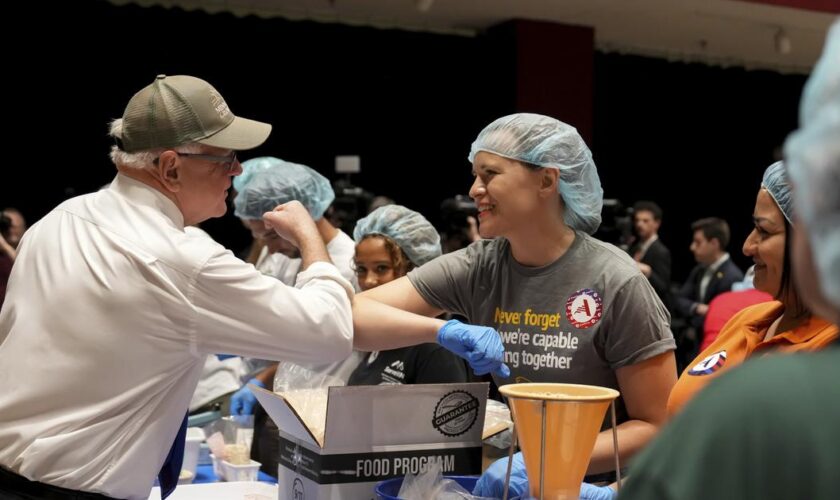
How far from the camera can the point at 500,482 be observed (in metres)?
1.56

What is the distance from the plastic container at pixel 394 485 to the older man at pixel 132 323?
205 millimetres

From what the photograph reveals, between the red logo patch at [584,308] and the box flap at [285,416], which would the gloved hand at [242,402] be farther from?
the red logo patch at [584,308]

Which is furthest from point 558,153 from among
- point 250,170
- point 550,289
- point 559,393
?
point 250,170

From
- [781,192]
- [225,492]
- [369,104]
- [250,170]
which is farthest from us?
[369,104]

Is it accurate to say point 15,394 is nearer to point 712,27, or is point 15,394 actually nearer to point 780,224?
point 780,224

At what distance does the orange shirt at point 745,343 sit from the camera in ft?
5.49

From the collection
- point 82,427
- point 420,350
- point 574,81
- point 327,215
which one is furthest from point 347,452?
point 574,81

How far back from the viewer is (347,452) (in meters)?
1.64

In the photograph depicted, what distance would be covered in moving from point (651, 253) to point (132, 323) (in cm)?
540

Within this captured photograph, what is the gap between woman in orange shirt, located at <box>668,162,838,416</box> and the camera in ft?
5.68

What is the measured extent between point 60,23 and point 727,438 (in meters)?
6.86

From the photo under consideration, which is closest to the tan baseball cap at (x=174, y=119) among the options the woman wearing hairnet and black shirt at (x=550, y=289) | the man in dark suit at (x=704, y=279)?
the woman wearing hairnet and black shirt at (x=550, y=289)

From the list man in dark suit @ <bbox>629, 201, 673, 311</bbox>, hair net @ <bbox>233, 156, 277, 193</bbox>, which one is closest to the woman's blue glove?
hair net @ <bbox>233, 156, 277, 193</bbox>

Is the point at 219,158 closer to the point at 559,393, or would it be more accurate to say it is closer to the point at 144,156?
the point at 144,156
